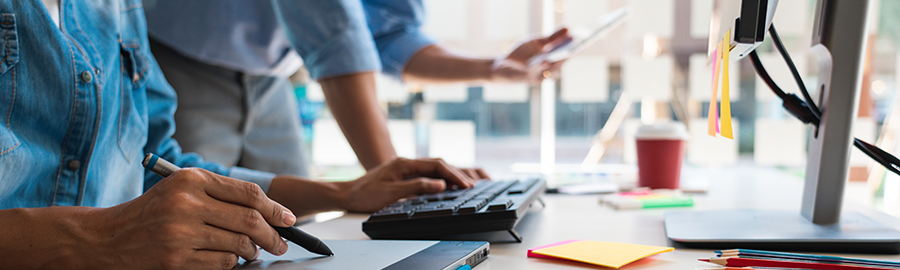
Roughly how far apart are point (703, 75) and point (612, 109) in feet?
1.13

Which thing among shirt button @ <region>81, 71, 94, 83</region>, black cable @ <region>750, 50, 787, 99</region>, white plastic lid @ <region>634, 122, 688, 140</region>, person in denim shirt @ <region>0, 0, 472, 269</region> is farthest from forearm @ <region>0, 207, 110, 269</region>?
white plastic lid @ <region>634, 122, 688, 140</region>

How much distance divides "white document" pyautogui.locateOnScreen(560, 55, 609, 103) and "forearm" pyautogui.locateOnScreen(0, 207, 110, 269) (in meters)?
1.82

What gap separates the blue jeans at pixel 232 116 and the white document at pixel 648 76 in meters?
1.25

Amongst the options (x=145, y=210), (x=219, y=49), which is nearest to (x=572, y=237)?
(x=145, y=210)

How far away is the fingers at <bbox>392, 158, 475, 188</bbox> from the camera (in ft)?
2.60

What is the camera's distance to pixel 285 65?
1231 millimetres

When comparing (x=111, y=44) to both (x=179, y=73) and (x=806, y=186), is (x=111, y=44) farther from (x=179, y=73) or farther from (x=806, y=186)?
(x=806, y=186)

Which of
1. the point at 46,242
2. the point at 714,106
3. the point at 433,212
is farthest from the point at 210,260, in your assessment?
the point at 714,106

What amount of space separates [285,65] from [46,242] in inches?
33.9

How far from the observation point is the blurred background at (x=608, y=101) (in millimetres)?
1896

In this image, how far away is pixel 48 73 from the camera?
55cm

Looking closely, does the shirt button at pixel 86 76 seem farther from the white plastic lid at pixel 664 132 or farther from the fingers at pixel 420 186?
the white plastic lid at pixel 664 132

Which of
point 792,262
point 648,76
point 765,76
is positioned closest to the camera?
point 792,262

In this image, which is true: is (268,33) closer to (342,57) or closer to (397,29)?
(342,57)
